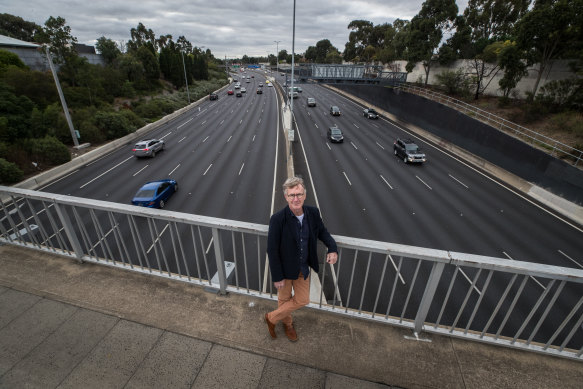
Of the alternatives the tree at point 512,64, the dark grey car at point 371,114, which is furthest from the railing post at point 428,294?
the dark grey car at point 371,114

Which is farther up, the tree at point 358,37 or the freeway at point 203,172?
the tree at point 358,37

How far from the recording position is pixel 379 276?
10695 millimetres

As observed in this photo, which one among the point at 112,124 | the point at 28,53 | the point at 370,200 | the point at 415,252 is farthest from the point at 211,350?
the point at 28,53

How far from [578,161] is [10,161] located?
37.7m

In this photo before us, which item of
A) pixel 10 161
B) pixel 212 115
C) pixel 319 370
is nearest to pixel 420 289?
pixel 319 370

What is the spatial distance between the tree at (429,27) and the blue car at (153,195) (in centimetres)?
3755

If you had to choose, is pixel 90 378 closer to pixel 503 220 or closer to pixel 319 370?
pixel 319 370

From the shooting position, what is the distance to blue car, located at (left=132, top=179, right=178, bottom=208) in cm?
1448

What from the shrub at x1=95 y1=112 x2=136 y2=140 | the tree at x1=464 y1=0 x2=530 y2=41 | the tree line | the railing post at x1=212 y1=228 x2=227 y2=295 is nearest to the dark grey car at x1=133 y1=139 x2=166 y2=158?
the tree line

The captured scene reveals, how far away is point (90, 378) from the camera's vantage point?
8.79 feet

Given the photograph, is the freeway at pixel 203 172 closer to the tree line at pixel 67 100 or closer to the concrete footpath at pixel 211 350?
the tree line at pixel 67 100

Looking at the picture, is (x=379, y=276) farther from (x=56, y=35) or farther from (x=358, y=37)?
(x=358, y=37)

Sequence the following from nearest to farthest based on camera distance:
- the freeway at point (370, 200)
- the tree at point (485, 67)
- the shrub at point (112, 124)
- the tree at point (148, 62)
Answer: the freeway at point (370, 200) < the shrub at point (112, 124) < the tree at point (485, 67) < the tree at point (148, 62)

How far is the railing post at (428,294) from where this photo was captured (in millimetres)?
2951
